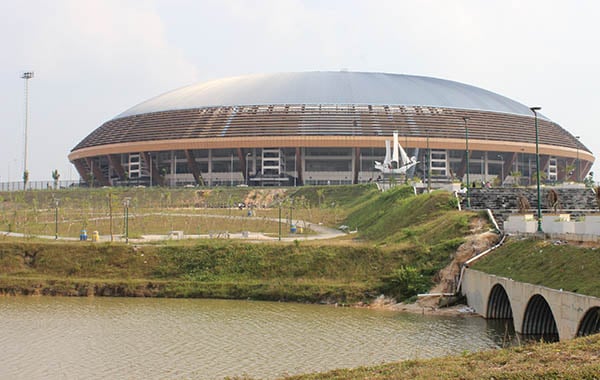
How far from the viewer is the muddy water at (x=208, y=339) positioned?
61.9 feet

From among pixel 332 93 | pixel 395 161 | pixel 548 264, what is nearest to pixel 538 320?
pixel 548 264

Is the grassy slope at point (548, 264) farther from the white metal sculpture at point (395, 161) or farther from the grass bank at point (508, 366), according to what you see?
the white metal sculpture at point (395, 161)

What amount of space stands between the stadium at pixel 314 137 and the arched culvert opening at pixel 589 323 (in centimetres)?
6329

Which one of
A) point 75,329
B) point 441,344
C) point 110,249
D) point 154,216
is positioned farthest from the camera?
point 154,216

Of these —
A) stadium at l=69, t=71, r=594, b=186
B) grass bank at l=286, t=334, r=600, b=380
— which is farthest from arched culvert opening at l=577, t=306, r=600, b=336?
stadium at l=69, t=71, r=594, b=186

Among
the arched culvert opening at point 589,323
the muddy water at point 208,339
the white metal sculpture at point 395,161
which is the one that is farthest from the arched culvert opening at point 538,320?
the white metal sculpture at point 395,161

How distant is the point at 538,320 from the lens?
22453 mm

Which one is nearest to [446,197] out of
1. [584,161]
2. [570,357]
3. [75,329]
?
[75,329]

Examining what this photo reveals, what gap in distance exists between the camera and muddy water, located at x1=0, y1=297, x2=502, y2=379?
18.9 metres

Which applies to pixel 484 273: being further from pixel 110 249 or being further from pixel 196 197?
pixel 196 197

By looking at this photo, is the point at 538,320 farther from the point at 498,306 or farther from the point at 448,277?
the point at 448,277

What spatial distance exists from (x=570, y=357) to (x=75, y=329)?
17.6 m

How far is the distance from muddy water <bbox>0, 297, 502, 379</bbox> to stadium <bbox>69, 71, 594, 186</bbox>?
54479 millimetres

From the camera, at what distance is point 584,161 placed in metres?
105
